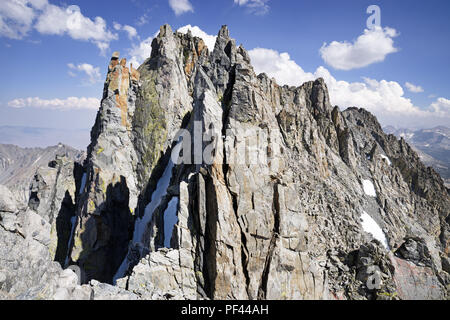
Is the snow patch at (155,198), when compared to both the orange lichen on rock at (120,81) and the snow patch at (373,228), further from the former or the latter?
the snow patch at (373,228)

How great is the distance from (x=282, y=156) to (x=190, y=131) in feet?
48.0

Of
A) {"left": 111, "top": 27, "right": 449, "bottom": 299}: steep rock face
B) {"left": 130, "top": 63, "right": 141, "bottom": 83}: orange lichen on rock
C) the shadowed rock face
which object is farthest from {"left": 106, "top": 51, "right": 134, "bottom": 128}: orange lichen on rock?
{"left": 111, "top": 27, "right": 449, "bottom": 299}: steep rock face

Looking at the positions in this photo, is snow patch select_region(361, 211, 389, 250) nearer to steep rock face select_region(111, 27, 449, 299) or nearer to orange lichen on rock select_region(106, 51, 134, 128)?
steep rock face select_region(111, 27, 449, 299)

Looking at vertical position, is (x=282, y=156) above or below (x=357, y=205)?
above

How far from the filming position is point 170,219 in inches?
973

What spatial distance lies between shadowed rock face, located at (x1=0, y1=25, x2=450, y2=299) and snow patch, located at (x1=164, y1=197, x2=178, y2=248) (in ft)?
0.69

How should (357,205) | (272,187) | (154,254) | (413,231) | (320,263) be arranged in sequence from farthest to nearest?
(413,231)
(357,205)
(320,263)
(272,187)
(154,254)

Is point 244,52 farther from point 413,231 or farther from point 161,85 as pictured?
point 413,231

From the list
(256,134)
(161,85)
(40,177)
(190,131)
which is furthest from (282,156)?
(40,177)

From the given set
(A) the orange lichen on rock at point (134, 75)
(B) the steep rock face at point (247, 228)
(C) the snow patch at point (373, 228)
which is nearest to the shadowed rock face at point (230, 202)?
(B) the steep rock face at point (247, 228)

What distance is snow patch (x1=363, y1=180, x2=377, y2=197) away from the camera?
193 ft

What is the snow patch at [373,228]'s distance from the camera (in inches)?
1881

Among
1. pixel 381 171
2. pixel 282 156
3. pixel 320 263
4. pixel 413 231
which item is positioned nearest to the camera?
pixel 282 156

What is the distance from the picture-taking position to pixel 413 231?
2312 inches
